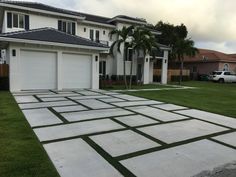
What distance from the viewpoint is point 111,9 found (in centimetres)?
2842

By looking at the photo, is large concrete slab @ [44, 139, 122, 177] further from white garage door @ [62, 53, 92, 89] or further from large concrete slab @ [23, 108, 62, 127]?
white garage door @ [62, 53, 92, 89]

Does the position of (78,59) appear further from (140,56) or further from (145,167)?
(145,167)

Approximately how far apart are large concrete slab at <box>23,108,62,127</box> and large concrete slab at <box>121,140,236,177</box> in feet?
10.9

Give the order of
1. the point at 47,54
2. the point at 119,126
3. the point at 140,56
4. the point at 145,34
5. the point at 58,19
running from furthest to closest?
the point at 140,56 → the point at 58,19 → the point at 145,34 → the point at 47,54 → the point at 119,126

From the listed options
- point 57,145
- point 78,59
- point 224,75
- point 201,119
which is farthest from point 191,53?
point 57,145

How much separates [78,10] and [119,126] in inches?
911

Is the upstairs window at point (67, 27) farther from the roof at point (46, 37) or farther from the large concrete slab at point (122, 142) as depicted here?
the large concrete slab at point (122, 142)

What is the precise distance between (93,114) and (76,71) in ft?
28.2

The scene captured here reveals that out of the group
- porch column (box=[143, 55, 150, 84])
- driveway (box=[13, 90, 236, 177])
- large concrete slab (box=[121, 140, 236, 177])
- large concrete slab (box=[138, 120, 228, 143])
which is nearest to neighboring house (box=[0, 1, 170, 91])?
driveway (box=[13, 90, 236, 177])

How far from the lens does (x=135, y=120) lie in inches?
272

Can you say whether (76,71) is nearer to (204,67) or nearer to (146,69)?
(146,69)

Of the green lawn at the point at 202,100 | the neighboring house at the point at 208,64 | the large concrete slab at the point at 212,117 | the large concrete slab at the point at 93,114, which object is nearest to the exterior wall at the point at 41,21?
the green lawn at the point at 202,100

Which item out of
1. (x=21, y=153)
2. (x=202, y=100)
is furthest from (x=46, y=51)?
(x=21, y=153)

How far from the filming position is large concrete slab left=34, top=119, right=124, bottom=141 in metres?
5.26
